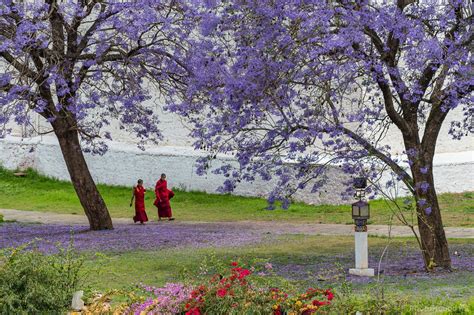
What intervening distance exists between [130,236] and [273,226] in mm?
3698

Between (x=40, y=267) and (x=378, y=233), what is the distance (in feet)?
34.2

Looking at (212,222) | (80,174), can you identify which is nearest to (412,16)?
(80,174)

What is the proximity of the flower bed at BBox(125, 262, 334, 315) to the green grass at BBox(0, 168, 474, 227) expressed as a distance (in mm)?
11870

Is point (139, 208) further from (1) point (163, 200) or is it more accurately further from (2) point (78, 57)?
(2) point (78, 57)

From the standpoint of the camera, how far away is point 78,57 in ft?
55.2

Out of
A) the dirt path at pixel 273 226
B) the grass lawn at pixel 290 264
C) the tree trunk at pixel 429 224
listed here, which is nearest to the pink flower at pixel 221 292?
the grass lawn at pixel 290 264

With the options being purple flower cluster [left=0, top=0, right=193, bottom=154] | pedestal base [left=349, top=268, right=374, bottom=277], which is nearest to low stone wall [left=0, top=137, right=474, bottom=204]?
purple flower cluster [left=0, top=0, right=193, bottom=154]

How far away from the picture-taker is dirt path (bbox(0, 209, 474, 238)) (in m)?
18.3

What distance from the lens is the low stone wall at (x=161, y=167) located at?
2244 centimetres

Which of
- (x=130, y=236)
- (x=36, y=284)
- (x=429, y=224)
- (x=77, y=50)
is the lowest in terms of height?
(x=36, y=284)

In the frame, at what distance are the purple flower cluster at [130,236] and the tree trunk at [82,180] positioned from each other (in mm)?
298

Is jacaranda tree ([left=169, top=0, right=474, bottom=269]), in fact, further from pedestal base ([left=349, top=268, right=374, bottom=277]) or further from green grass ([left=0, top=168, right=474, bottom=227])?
green grass ([left=0, top=168, right=474, bottom=227])

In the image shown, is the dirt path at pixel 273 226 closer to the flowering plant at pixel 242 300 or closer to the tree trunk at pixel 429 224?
the tree trunk at pixel 429 224

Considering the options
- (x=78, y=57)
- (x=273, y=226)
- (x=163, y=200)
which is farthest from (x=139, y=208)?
(x=78, y=57)
